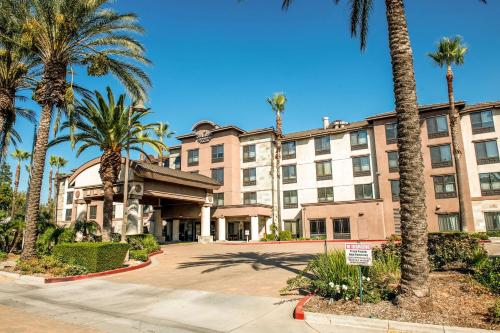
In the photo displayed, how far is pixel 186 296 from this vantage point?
11188 mm

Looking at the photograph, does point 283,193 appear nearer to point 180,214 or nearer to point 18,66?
point 180,214

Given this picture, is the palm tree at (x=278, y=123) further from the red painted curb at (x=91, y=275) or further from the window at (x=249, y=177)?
the red painted curb at (x=91, y=275)

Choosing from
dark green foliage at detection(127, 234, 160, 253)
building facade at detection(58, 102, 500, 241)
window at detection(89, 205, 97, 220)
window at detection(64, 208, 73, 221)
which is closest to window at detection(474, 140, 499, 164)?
building facade at detection(58, 102, 500, 241)

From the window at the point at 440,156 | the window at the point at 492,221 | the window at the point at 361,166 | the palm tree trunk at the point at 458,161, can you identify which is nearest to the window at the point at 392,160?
the window at the point at 361,166

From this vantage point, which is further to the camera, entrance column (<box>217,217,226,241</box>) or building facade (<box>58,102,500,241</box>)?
entrance column (<box>217,217,226,241</box>)

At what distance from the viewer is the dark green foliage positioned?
23734 millimetres

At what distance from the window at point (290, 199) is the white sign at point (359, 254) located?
33992 mm

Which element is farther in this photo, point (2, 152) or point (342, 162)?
point (342, 162)

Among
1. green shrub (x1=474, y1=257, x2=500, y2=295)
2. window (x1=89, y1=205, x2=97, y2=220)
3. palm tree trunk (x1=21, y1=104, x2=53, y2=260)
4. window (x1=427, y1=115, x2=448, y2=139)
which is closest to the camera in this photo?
green shrub (x1=474, y1=257, x2=500, y2=295)

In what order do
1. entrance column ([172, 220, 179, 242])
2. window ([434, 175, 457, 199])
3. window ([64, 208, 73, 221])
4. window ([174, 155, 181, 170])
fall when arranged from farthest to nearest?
window ([64, 208, 73, 221]) < window ([174, 155, 181, 170]) < entrance column ([172, 220, 179, 242]) < window ([434, 175, 457, 199])

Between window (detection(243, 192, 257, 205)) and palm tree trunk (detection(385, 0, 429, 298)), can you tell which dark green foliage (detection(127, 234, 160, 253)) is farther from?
window (detection(243, 192, 257, 205))

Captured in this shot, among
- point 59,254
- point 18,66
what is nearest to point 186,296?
point 59,254

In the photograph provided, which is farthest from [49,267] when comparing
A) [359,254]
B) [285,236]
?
[285,236]

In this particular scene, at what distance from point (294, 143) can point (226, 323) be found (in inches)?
1469
